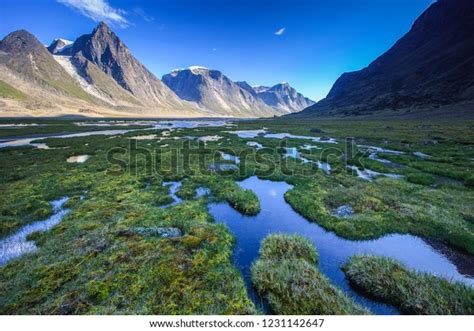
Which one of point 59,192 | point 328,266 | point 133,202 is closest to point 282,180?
point 328,266

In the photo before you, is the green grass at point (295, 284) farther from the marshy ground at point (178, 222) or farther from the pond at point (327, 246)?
the pond at point (327, 246)

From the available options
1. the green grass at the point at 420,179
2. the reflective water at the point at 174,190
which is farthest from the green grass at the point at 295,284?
the green grass at the point at 420,179

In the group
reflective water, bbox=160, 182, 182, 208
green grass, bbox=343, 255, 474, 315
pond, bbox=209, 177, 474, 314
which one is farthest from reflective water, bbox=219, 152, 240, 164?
green grass, bbox=343, 255, 474, 315

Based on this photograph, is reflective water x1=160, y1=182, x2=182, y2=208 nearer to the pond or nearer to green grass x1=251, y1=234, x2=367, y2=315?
the pond

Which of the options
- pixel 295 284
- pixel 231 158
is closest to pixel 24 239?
pixel 295 284
